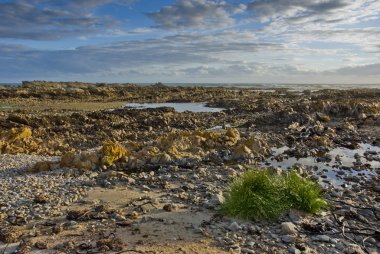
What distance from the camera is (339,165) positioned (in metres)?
12.6

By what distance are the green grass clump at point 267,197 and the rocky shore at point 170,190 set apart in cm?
18

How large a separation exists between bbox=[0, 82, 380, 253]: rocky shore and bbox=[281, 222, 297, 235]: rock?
0.06 ft

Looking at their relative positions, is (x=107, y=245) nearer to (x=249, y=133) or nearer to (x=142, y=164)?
(x=142, y=164)

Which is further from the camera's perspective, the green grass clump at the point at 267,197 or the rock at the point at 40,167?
the rock at the point at 40,167

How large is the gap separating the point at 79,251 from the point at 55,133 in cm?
1284

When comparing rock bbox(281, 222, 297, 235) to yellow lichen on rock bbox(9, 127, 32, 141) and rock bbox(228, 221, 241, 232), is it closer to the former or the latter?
rock bbox(228, 221, 241, 232)

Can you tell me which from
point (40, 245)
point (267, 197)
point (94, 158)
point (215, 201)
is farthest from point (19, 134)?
point (267, 197)

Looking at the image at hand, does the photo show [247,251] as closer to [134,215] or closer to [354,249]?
[354,249]

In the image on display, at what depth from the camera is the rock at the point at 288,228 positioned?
683cm

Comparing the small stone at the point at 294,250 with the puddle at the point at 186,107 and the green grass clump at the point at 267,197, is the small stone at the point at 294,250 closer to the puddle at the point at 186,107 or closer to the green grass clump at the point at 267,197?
the green grass clump at the point at 267,197

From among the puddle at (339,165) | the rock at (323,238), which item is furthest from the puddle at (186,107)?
the rock at (323,238)

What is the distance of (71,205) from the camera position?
8.00 meters

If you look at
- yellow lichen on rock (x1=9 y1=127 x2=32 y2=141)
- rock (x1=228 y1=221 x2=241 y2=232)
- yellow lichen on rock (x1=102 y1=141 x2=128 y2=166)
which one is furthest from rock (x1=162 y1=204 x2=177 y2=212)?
yellow lichen on rock (x1=9 y1=127 x2=32 y2=141)

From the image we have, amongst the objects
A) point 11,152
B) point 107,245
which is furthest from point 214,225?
point 11,152
